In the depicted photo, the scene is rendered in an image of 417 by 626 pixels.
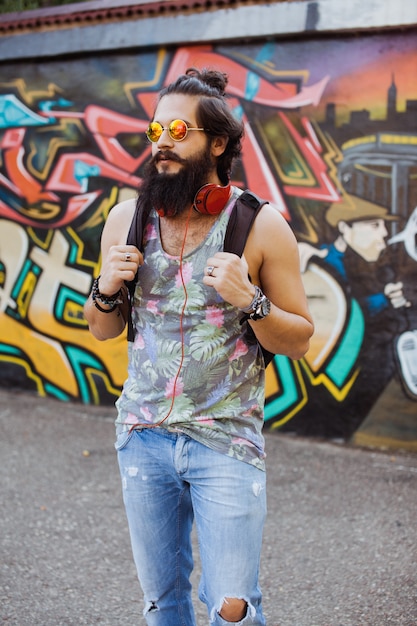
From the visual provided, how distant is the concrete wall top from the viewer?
4.94 metres

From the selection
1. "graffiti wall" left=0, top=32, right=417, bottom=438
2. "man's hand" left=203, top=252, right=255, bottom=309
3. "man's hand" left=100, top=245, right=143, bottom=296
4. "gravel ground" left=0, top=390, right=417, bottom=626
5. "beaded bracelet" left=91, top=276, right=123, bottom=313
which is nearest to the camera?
"man's hand" left=203, top=252, right=255, bottom=309

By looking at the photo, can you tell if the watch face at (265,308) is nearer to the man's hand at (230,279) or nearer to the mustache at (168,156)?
the man's hand at (230,279)

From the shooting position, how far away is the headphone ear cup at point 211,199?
224cm

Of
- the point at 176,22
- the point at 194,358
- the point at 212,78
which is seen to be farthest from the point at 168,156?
the point at 176,22

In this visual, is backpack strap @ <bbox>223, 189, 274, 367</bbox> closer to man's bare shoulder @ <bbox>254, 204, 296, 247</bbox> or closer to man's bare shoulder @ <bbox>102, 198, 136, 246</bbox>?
man's bare shoulder @ <bbox>254, 204, 296, 247</bbox>

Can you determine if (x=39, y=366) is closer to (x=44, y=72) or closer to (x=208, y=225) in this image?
(x=44, y=72)

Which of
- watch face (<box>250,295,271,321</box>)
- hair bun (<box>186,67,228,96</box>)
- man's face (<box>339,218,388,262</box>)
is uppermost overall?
hair bun (<box>186,67,228,96</box>)

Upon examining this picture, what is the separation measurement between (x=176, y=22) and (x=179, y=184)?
3.69 m

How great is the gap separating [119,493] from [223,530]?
2.67m

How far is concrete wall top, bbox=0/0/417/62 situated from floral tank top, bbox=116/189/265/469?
3.17 metres

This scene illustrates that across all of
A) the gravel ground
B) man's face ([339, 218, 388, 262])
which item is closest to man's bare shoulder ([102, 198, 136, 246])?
the gravel ground

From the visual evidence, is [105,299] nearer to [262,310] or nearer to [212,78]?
[262,310]

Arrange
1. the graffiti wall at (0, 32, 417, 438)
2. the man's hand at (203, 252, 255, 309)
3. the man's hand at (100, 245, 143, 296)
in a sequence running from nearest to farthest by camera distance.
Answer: the man's hand at (203, 252, 255, 309) < the man's hand at (100, 245, 143, 296) < the graffiti wall at (0, 32, 417, 438)

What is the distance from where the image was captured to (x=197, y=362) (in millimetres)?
2270
